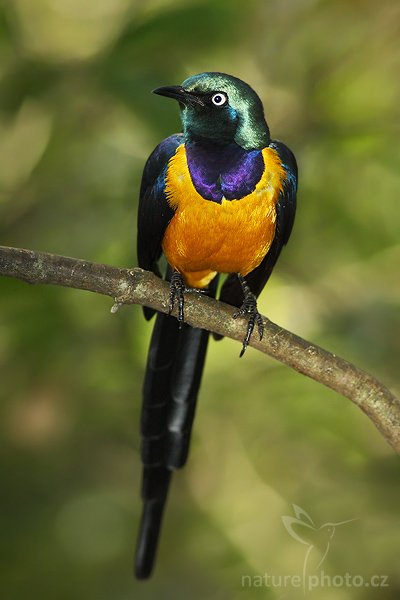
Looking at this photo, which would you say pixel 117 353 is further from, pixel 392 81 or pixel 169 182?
pixel 392 81

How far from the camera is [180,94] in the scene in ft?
12.3

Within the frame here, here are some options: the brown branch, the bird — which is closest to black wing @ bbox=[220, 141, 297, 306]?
the bird

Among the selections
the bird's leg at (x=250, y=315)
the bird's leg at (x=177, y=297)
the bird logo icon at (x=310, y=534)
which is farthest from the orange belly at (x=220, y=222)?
the bird logo icon at (x=310, y=534)

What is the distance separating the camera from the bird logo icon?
4543 mm

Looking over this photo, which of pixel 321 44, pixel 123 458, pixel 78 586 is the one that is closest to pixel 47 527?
pixel 78 586

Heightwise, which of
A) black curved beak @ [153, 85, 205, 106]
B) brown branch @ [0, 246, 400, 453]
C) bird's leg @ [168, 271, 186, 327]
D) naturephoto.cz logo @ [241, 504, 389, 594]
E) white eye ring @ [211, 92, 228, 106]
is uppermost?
white eye ring @ [211, 92, 228, 106]

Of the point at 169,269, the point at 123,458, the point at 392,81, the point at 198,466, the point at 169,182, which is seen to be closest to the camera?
the point at 169,182

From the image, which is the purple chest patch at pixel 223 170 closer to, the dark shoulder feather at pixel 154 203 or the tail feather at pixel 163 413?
the dark shoulder feather at pixel 154 203

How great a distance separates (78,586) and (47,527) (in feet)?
1.25

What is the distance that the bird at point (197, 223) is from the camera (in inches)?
149

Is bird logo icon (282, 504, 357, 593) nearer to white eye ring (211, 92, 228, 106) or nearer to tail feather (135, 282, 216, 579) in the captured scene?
tail feather (135, 282, 216, 579)

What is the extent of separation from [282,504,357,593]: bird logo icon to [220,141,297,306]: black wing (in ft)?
4.13

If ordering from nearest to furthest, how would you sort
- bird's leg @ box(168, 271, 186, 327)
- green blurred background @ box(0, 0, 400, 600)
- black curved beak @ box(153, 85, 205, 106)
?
bird's leg @ box(168, 271, 186, 327), black curved beak @ box(153, 85, 205, 106), green blurred background @ box(0, 0, 400, 600)

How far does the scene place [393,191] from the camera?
4938 mm
